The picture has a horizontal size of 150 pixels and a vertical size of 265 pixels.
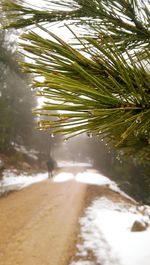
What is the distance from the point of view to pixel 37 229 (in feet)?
25.2

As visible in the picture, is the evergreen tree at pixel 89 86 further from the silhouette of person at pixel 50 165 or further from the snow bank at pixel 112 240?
the silhouette of person at pixel 50 165

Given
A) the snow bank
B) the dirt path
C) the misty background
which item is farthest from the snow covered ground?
the misty background

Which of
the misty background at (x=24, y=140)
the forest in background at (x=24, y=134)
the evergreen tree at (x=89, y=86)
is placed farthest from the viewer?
the forest in background at (x=24, y=134)

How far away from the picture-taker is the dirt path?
18.9ft

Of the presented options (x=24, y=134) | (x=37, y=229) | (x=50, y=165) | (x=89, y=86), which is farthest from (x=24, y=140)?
(x=89, y=86)

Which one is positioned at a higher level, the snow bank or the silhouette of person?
the silhouette of person

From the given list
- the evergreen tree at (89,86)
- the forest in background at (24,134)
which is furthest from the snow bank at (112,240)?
the forest in background at (24,134)

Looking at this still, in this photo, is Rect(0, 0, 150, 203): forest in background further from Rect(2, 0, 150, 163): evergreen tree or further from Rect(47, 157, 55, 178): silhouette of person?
Rect(2, 0, 150, 163): evergreen tree

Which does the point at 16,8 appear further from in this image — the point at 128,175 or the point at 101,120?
the point at 128,175

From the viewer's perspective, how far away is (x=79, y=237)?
7.31m

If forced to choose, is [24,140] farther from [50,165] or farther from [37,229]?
[37,229]

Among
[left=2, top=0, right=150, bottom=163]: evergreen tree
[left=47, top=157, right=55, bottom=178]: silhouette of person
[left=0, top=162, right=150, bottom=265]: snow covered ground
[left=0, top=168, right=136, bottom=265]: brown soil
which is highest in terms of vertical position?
[left=2, top=0, right=150, bottom=163]: evergreen tree

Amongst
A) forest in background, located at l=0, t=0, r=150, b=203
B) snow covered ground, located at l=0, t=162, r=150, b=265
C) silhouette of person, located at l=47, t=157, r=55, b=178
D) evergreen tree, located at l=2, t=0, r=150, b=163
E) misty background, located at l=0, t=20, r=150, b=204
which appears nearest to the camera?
evergreen tree, located at l=2, t=0, r=150, b=163

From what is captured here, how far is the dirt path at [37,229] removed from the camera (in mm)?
5750
